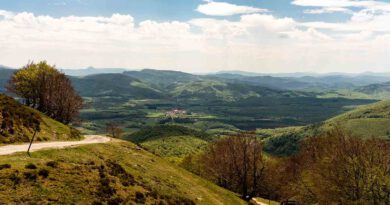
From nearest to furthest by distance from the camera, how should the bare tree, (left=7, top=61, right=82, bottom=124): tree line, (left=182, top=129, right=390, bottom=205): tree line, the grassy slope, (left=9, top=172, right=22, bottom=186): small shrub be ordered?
the grassy slope < (left=9, top=172, right=22, bottom=186): small shrub < (left=182, top=129, right=390, bottom=205): tree line < the bare tree < (left=7, top=61, right=82, bottom=124): tree line

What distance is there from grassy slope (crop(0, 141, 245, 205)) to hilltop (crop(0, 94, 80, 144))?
9.74 metres

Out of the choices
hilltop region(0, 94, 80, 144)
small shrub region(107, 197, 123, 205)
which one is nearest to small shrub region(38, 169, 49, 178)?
small shrub region(107, 197, 123, 205)

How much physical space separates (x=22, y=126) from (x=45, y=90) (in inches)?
1707

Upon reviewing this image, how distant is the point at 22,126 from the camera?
56.6m

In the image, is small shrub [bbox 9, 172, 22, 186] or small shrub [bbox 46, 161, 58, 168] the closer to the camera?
small shrub [bbox 9, 172, 22, 186]

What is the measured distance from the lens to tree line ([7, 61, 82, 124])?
97312 mm

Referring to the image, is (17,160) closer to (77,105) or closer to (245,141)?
(245,141)

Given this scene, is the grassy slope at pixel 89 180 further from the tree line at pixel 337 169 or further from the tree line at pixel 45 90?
the tree line at pixel 45 90

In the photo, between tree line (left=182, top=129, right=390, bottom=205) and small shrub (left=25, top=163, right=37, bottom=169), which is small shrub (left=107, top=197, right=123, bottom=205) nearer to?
small shrub (left=25, top=163, right=37, bottom=169)

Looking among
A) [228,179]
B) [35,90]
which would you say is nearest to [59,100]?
[35,90]

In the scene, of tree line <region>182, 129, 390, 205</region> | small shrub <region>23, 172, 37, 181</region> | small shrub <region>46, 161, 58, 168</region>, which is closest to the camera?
small shrub <region>23, 172, 37, 181</region>

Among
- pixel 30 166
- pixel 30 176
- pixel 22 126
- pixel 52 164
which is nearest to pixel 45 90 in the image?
pixel 22 126

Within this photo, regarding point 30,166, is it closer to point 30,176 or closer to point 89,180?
point 30,176

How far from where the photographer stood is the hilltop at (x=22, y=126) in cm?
5216
